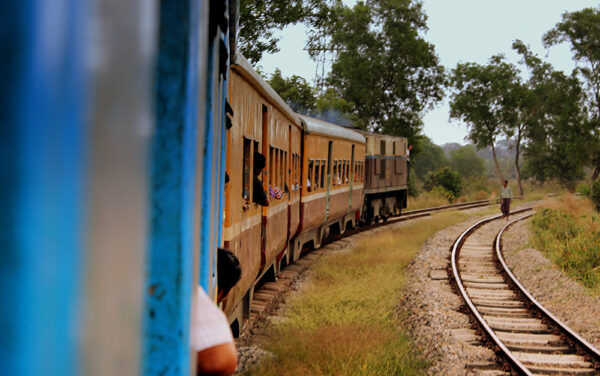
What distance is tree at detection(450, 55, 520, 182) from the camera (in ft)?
161

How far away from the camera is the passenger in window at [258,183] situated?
5.97m

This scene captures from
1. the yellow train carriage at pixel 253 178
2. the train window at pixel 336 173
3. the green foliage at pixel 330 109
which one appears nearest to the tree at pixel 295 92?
the green foliage at pixel 330 109

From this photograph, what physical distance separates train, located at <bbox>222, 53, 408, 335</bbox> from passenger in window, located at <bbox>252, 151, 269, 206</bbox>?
0.34ft

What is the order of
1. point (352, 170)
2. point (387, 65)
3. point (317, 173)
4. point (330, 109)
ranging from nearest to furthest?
point (317, 173)
point (352, 170)
point (330, 109)
point (387, 65)

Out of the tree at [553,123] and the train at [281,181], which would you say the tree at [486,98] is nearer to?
the tree at [553,123]

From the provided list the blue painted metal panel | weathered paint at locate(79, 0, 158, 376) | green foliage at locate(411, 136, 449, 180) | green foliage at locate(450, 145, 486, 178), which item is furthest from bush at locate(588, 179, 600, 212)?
green foliage at locate(450, 145, 486, 178)

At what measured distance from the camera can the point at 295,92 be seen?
84.5ft

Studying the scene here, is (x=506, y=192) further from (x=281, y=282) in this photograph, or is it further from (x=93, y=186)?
(x=93, y=186)

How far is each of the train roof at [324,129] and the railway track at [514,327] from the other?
13.4 ft

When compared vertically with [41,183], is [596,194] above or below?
below

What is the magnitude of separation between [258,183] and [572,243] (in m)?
10.6

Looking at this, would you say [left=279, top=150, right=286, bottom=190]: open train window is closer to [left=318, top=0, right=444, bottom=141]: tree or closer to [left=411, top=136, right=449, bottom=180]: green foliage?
[left=318, top=0, right=444, bottom=141]: tree

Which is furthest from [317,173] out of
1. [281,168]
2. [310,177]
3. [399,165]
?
[399,165]

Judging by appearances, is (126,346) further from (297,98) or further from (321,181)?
(297,98)
